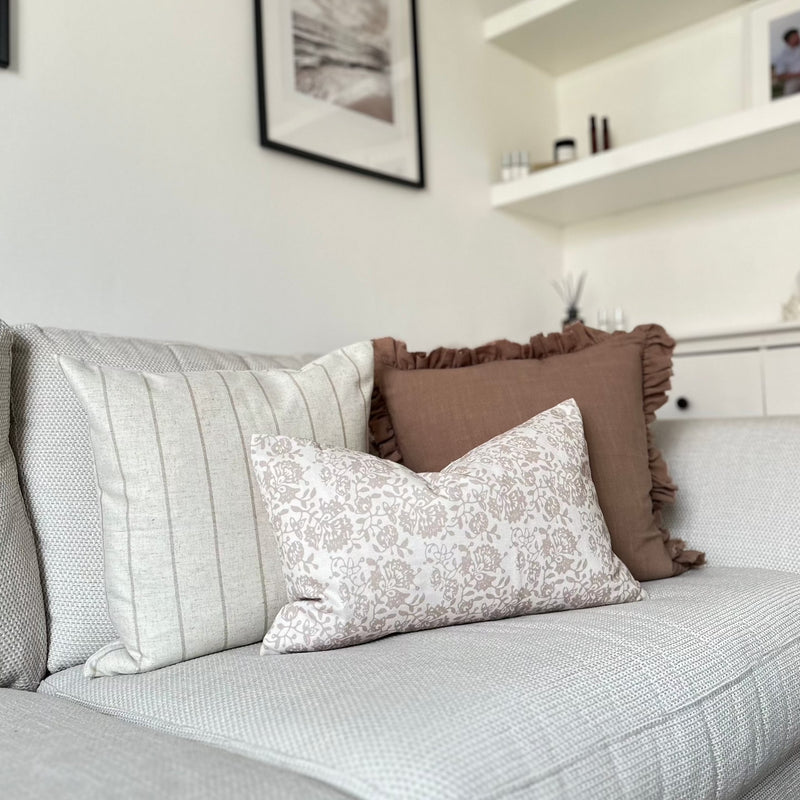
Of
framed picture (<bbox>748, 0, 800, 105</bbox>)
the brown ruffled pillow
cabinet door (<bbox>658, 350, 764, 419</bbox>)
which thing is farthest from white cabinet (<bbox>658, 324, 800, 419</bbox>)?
the brown ruffled pillow

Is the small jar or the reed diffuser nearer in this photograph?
the small jar

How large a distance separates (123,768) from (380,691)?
24 centimetres

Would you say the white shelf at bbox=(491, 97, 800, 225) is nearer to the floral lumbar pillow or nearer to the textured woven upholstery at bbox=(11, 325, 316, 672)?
the floral lumbar pillow

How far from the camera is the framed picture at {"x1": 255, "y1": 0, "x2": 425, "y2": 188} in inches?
79.9

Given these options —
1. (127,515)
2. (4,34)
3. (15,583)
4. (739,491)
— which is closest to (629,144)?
(739,491)

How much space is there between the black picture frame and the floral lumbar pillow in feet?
3.35

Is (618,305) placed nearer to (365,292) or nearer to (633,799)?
(365,292)

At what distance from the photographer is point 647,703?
2.62 feet

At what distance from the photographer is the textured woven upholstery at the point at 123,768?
609 mm

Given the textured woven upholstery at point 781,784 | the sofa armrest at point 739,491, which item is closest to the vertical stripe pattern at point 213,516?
the textured woven upholstery at point 781,784

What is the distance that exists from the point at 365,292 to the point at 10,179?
3.17 ft

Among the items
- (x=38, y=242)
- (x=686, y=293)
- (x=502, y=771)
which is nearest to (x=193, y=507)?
(x=502, y=771)

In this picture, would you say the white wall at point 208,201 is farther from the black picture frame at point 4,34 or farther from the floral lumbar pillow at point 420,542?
the floral lumbar pillow at point 420,542

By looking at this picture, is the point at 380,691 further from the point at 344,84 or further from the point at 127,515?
the point at 344,84
